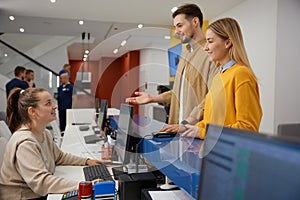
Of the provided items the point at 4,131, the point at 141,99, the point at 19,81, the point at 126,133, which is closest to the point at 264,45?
the point at 141,99

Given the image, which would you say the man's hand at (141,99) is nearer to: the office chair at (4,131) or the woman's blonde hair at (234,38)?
the woman's blonde hair at (234,38)

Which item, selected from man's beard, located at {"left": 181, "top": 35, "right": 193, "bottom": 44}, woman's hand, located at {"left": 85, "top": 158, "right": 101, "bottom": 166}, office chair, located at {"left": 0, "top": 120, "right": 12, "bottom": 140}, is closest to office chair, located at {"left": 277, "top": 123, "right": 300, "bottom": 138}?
man's beard, located at {"left": 181, "top": 35, "right": 193, "bottom": 44}

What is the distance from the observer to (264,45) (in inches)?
167

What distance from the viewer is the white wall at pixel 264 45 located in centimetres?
403

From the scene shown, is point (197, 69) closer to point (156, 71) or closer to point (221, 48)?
point (221, 48)

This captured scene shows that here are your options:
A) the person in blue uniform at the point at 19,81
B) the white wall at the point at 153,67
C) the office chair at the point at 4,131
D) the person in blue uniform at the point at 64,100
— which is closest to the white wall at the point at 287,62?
the white wall at the point at 153,67

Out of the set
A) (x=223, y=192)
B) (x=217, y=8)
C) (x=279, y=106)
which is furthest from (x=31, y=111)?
(x=217, y=8)

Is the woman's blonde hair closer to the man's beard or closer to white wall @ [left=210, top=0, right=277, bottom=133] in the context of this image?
the man's beard

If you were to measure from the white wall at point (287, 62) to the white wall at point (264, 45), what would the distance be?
64 millimetres

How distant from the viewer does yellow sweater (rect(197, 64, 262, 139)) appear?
3.73 feet

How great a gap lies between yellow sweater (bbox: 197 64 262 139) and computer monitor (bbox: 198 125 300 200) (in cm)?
52

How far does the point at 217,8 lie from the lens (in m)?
5.29

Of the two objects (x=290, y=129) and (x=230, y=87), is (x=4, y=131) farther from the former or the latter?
(x=290, y=129)

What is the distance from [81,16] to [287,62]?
4.02 meters
